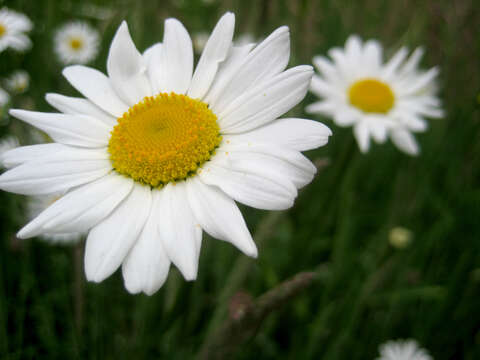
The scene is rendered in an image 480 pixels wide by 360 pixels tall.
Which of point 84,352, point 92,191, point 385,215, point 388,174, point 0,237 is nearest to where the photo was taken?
point 92,191

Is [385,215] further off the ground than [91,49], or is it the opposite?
[91,49]

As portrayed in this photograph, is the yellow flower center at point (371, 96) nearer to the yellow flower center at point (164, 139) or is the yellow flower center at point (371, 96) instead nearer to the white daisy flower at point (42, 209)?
the yellow flower center at point (164, 139)

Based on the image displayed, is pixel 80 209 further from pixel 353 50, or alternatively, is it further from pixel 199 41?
pixel 199 41

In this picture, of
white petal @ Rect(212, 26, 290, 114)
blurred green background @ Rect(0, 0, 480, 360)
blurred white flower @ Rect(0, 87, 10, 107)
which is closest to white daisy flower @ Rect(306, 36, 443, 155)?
Result: blurred green background @ Rect(0, 0, 480, 360)

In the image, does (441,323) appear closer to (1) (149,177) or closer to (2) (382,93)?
(2) (382,93)

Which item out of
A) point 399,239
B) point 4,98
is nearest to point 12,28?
point 4,98

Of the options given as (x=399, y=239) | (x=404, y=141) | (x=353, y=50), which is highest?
(x=353, y=50)

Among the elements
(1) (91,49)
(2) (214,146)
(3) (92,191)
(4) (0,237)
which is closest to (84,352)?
(4) (0,237)
